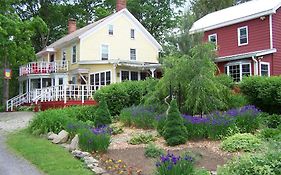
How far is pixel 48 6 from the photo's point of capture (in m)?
45.5

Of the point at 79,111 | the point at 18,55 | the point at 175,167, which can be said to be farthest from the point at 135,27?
the point at 175,167

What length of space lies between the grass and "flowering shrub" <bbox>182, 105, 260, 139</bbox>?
4332 millimetres

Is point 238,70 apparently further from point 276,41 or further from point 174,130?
point 174,130

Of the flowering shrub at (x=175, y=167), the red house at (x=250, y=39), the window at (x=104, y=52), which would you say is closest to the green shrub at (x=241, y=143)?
the flowering shrub at (x=175, y=167)

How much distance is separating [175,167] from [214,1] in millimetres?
39867

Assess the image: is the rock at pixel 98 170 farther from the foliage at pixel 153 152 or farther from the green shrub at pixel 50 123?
the green shrub at pixel 50 123

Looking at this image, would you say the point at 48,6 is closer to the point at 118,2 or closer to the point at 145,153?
the point at 118,2

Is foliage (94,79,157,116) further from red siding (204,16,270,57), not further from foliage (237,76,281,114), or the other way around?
red siding (204,16,270,57)

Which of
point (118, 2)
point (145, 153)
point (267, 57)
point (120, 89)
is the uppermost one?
point (118, 2)

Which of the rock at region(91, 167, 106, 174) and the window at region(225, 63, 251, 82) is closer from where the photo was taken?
the rock at region(91, 167, 106, 174)

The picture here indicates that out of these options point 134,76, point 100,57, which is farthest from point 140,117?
point 100,57

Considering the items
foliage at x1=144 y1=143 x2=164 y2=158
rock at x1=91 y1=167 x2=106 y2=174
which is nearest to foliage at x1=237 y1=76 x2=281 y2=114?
foliage at x1=144 y1=143 x2=164 y2=158

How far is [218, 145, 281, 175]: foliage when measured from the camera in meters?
7.25

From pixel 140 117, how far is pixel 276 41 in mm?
13842
